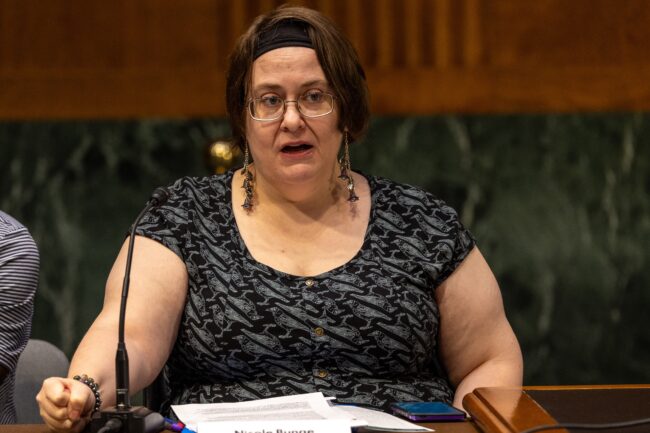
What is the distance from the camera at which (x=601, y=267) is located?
3.63m

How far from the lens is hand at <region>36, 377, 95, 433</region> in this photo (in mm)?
1826

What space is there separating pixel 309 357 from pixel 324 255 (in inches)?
10.3

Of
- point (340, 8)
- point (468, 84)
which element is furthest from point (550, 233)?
point (340, 8)

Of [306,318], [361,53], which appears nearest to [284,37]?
[306,318]

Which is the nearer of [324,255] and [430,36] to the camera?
[324,255]

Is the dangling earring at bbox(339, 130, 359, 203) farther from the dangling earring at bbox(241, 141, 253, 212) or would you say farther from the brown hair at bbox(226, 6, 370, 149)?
the dangling earring at bbox(241, 141, 253, 212)

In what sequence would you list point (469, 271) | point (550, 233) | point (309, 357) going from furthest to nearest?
1. point (550, 233)
2. point (469, 271)
3. point (309, 357)

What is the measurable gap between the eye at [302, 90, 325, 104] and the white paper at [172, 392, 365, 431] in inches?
28.9

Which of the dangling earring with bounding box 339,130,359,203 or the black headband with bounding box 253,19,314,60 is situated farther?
the dangling earring with bounding box 339,130,359,203

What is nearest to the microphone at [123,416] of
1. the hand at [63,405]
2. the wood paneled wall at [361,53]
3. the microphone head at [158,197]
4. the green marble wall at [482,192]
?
the hand at [63,405]

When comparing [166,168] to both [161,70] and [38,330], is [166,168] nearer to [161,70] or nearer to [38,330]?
[161,70]

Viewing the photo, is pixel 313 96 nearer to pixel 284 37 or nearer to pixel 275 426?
pixel 284 37

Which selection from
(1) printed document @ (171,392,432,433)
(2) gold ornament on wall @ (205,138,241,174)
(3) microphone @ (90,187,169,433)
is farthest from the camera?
(2) gold ornament on wall @ (205,138,241,174)

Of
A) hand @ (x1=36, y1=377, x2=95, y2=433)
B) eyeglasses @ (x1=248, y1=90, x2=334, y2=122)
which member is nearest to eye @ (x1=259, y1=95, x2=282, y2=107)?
eyeglasses @ (x1=248, y1=90, x2=334, y2=122)
